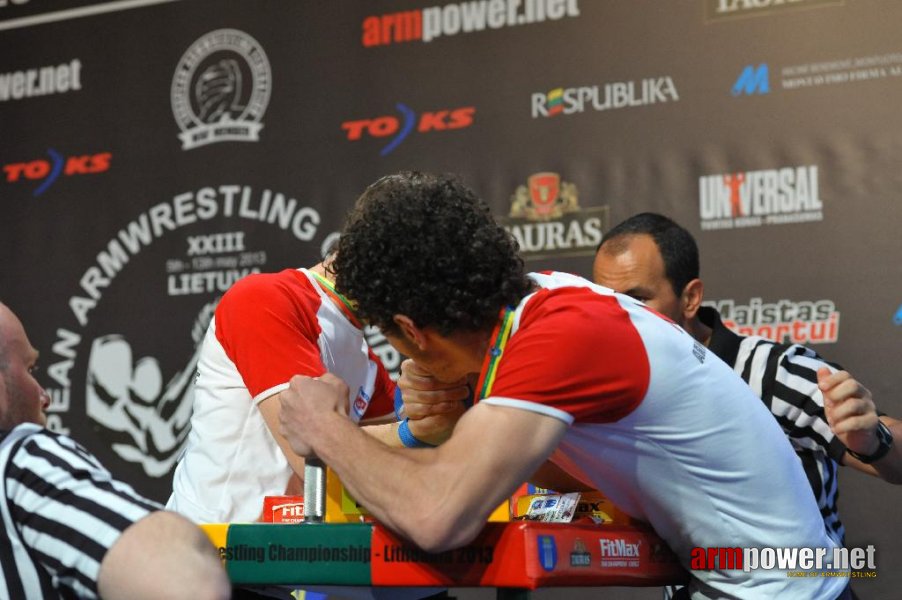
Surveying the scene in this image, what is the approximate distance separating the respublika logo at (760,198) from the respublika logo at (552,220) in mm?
337

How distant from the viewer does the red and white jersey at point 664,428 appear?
4.57 feet

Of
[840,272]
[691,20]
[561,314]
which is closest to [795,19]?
[691,20]

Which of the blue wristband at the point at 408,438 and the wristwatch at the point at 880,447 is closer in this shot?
the blue wristband at the point at 408,438

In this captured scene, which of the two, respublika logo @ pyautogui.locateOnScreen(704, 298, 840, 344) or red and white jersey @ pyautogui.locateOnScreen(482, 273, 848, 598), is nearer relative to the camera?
red and white jersey @ pyautogui.locateOnScreen(482, 273, 848, 598)

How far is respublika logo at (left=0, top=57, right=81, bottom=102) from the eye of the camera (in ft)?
14.5

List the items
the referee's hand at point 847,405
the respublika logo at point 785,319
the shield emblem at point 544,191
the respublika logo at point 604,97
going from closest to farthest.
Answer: the referee's hand at point 847,405
the respublika logo at point 785,319
the respublika logo at point 604,97
the shield emblem at point 544,191

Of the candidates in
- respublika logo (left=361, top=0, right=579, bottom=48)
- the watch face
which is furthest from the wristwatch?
respublika logo (left=361, top=0, right=579, bottom=48)

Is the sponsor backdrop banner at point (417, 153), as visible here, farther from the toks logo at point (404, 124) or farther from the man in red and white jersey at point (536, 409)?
the man in red and white jersey at point (536, 409)

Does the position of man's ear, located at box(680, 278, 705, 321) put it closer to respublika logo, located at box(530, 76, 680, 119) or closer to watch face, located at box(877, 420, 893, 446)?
watch face, located at box(877, 420, 893, 446)

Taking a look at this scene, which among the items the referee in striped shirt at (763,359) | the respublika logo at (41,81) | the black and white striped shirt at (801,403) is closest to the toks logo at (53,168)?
the respublika logo at (41,81)

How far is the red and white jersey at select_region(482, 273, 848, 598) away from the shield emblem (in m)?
2.01

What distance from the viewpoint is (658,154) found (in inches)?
134

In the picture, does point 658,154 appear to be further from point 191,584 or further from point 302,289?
point 191,584

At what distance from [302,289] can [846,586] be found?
3.62 ft
